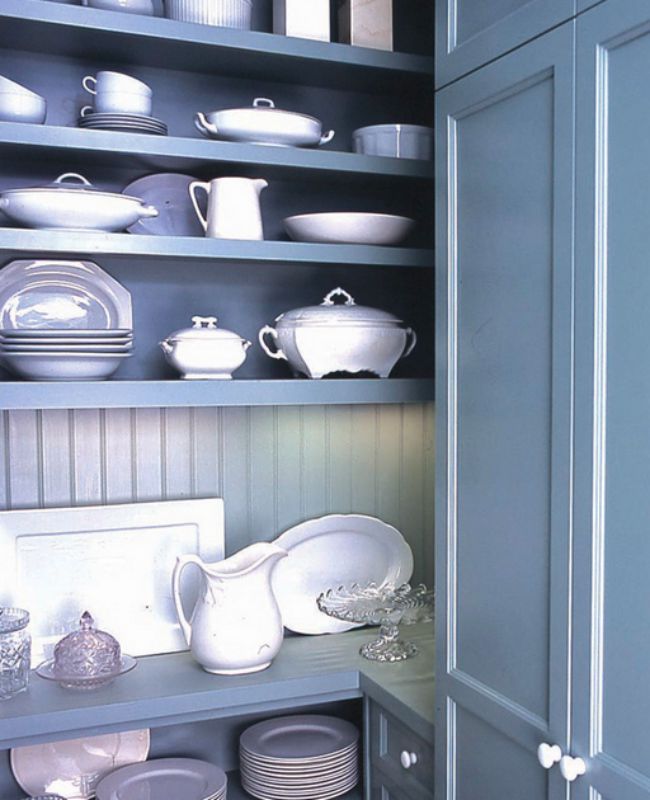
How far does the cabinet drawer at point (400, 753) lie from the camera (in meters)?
1.66

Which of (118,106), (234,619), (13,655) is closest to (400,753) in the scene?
(234,619)

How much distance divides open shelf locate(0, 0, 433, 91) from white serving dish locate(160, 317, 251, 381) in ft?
1.80

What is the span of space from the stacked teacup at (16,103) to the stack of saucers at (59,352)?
38 cm

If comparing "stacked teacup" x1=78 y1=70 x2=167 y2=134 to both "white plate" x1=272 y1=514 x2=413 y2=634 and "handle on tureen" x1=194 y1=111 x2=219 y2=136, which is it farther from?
"white plate" x1=272 y1=514 x2=413 y2=634

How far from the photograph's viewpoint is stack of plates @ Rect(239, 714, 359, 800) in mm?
1923

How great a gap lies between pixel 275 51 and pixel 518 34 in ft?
2.00

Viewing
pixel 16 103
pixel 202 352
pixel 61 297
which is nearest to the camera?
pixel 16 103

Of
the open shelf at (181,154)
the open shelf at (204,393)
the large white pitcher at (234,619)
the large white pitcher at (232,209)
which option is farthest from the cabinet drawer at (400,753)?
the open shelf at (181,154)

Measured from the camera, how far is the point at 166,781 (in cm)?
189

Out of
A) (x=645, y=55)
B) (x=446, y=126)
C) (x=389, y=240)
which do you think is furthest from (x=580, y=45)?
(x=389, y=240)

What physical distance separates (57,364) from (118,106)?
503 millimetres

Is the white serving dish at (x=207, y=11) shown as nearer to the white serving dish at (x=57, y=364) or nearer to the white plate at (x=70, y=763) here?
the white serving dish at (x=57, y=364)

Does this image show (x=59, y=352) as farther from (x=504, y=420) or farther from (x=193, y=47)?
(x=504, y=420)

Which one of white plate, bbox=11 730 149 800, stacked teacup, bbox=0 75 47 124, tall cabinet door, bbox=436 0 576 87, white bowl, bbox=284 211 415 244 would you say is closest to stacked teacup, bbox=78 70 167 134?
stacked teacup, bbox=0 75 47 124
